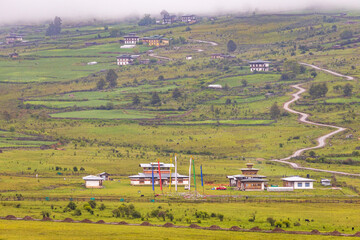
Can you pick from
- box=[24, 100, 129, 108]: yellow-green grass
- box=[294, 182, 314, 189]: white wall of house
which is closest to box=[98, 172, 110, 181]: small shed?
box=[294, 182, 314, 189]: white wall of house

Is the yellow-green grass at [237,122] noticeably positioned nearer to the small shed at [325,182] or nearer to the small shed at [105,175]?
the small shed at [105,175]

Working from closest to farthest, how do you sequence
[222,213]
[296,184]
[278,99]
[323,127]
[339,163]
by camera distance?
1. [222,213]
2. [296,184]
3. [339,163]
4. [323,127]
5. [278,99]

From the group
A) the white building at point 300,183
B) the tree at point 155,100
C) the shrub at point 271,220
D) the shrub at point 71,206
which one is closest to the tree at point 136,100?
the tree at point 155,100

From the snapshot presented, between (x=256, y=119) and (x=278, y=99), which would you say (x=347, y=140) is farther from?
(x=278, y=99)

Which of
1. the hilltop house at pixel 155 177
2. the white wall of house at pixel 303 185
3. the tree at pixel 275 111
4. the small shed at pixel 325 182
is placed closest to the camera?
the white wall of house at pixel 303 185

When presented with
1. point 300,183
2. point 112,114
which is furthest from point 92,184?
point 112,114

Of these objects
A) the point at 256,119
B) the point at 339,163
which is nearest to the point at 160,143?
the point at 256,119
